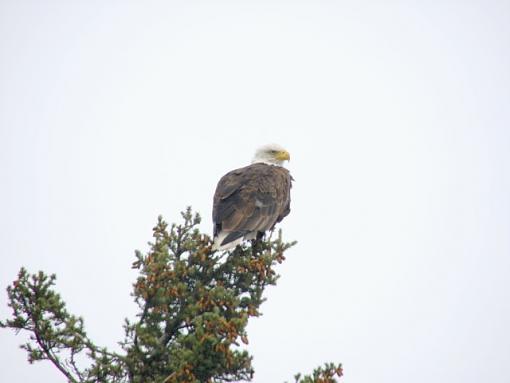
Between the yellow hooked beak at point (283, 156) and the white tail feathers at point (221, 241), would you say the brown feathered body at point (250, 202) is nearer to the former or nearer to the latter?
the white tail feathers at point (221, 241)

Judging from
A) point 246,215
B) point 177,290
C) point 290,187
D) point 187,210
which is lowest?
point 177,290

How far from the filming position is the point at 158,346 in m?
5.91

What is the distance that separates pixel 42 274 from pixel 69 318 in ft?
1.64

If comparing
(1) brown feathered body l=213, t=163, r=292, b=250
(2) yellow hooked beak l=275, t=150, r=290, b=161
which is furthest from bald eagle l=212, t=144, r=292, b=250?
(2) yellow hooked beak l=275, t=150, r=290, b=161

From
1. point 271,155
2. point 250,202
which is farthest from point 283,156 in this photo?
point 250,202

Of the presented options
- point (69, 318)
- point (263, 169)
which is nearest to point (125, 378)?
point (69, 318)

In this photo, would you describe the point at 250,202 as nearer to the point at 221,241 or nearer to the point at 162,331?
the point at 221,241

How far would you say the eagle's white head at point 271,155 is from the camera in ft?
40.8

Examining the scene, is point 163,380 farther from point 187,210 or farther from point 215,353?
point 187,210

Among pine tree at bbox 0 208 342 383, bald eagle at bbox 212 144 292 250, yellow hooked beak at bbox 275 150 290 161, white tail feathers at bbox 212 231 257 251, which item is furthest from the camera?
yellow hooked beak at bbox 275 150 290 161

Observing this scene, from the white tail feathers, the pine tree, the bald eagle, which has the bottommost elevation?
the pine tree

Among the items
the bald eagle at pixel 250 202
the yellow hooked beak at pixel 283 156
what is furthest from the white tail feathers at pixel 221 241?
the yellow hooked beak at pixel 283 156

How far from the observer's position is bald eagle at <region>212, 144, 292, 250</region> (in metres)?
9.52

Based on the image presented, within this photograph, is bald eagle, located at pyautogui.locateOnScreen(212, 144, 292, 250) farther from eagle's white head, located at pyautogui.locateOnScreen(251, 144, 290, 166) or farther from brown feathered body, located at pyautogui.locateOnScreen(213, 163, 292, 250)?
eagle's white head, located at pyautogui.locateOnScreen(251, 144, 290, 166)
